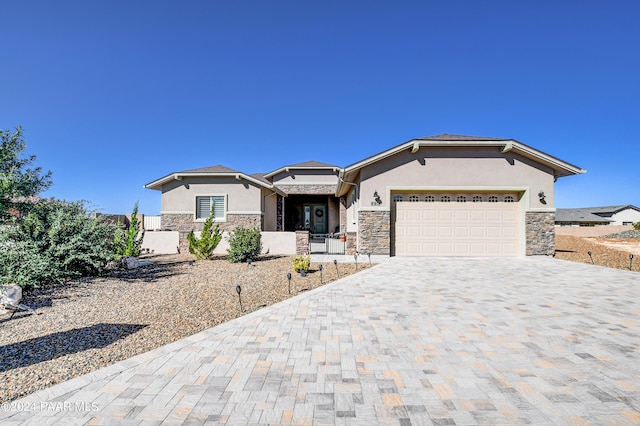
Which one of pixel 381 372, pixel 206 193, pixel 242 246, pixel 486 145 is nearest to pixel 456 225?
pixel 486 145

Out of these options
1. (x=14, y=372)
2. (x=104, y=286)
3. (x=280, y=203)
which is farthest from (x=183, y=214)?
→ (x=14, y=372)

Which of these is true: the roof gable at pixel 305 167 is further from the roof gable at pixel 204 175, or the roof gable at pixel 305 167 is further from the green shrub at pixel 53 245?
the green shrub at pixel 53 245

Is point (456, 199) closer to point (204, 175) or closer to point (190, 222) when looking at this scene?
point (204, 175)

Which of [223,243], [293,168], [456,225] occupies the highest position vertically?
[293,168]

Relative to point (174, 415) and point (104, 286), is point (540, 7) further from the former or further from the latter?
point (104, 286)

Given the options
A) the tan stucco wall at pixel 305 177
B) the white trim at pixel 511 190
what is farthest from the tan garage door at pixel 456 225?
the tan stucco wall at pixel 305 177

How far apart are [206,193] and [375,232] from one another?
1023cm

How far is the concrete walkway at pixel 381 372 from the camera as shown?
8.20 feet

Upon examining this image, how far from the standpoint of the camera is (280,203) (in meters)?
21.9

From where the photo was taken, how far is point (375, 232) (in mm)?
12172

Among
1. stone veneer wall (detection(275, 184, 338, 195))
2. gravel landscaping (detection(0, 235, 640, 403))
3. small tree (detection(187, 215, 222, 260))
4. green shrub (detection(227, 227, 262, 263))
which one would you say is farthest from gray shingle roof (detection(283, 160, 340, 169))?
gravel landscaping (detection(0, 235, 640, 403))

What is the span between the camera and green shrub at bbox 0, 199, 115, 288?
638cm

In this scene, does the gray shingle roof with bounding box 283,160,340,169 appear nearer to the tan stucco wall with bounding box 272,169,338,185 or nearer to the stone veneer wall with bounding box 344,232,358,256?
the tan stucco wall with bounding box 272,169,338,185

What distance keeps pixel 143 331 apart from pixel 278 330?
2.07 m
